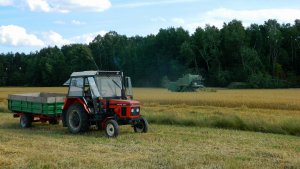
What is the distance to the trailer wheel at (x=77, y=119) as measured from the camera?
1470 centimetres

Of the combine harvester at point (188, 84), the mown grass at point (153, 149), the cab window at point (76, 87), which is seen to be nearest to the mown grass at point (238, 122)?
the mown grass at point (153, 149)

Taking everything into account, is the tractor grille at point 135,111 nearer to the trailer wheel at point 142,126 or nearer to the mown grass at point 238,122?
the trailer wheel at point 142,126

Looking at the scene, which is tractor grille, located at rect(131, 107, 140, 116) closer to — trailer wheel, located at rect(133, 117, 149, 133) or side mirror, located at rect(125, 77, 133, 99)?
trailer wheel, located at rect(133, 117, 149, 133)

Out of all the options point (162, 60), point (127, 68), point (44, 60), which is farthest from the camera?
point (44, 60)

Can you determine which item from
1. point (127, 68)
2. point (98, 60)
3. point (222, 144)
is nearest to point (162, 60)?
point (127, 68)

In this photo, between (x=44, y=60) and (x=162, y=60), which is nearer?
(x=162, y=60)

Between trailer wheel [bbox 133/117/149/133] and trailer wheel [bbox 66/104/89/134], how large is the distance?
1.69 m

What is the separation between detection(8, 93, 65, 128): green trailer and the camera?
16.5 m

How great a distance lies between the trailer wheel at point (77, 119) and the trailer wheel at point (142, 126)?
1.69 meters

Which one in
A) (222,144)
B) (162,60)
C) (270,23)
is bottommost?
(222,144)

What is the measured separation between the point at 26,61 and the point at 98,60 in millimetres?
22477

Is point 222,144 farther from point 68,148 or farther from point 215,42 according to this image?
point 215,42

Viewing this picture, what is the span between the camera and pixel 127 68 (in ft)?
276

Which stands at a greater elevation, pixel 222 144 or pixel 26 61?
pixel 26 61
